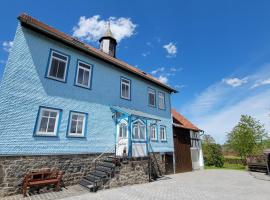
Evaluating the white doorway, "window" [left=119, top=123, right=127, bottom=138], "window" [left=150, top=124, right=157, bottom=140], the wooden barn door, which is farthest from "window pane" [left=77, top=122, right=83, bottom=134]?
the wooden barn door

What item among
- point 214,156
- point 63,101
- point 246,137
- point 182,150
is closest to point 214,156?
point 214,156

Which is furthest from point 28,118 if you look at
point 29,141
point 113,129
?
point 113,129

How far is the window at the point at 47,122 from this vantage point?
869 centimetres

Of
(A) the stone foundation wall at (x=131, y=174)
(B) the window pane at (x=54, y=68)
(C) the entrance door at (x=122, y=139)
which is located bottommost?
(A) the stone foundation wall at (x=131, y=174)

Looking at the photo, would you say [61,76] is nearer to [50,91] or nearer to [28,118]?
[50,91]

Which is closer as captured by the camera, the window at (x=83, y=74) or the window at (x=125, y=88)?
the window at (x=83, y=74)

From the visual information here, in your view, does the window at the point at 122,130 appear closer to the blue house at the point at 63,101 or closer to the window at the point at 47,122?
the blue house at the point at 63,101

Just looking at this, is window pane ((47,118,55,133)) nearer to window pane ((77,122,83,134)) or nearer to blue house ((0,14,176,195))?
blue house ((0,14,176,195))

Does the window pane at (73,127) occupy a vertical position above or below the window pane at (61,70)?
below

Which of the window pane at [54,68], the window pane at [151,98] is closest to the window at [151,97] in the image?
the window pane at [151,98]

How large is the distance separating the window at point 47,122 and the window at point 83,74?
2378mm

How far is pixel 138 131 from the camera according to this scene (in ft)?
40.3

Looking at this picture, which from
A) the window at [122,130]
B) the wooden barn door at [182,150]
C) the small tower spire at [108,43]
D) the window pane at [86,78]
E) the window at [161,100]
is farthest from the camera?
the small tower spire at [108,43]

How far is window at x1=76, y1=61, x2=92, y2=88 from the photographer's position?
1090 cm
